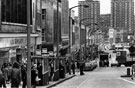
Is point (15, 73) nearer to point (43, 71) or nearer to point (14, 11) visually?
point (43, 71)

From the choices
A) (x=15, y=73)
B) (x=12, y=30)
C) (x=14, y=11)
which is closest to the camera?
(x=15, y=73)

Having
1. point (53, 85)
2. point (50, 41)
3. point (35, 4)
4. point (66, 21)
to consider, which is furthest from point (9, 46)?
point (66, 21)

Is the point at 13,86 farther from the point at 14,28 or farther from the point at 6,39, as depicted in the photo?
the point at 14,28

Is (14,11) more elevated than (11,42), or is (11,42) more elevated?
(14,11)

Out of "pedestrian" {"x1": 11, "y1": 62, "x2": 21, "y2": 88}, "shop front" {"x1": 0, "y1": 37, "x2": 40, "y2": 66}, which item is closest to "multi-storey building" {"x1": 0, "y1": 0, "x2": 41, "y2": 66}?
"shop front" {"x1": 0, "y1": 37, "x2": 40, "y2": 66}

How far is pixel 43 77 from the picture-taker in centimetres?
2630

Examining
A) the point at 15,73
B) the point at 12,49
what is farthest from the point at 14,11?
the point at 15,73

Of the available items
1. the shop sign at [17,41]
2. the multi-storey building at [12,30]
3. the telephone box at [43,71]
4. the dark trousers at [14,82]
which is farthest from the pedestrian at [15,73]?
the shop sign at [17,41]

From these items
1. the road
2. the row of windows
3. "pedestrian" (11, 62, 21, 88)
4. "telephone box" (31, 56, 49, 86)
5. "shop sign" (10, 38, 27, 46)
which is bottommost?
the road

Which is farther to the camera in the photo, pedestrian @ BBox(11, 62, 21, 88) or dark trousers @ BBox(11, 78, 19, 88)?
dark trousers @ BBox(11, 78, 19, 88)

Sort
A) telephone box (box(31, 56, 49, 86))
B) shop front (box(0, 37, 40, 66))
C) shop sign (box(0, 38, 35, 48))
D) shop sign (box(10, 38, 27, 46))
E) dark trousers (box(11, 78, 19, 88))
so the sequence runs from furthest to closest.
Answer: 1. shop sign (box(10, 38, 27, 46))
2. shop sign (box(0, 38, 35, 48))
3. shop front (box(0, 37, 40, 66))
4. telephone box (box(31, 56, 49, 86))
5. dark trousers (box(11, 78, 19, 88))

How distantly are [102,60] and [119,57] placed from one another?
4934 millimetres

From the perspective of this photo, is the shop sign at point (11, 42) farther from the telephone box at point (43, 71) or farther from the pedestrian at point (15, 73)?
the pedestrian at point (15, 73)

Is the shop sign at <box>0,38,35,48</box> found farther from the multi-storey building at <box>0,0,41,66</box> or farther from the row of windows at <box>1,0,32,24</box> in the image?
the row of windows at <box>1,0,32,24</box>
